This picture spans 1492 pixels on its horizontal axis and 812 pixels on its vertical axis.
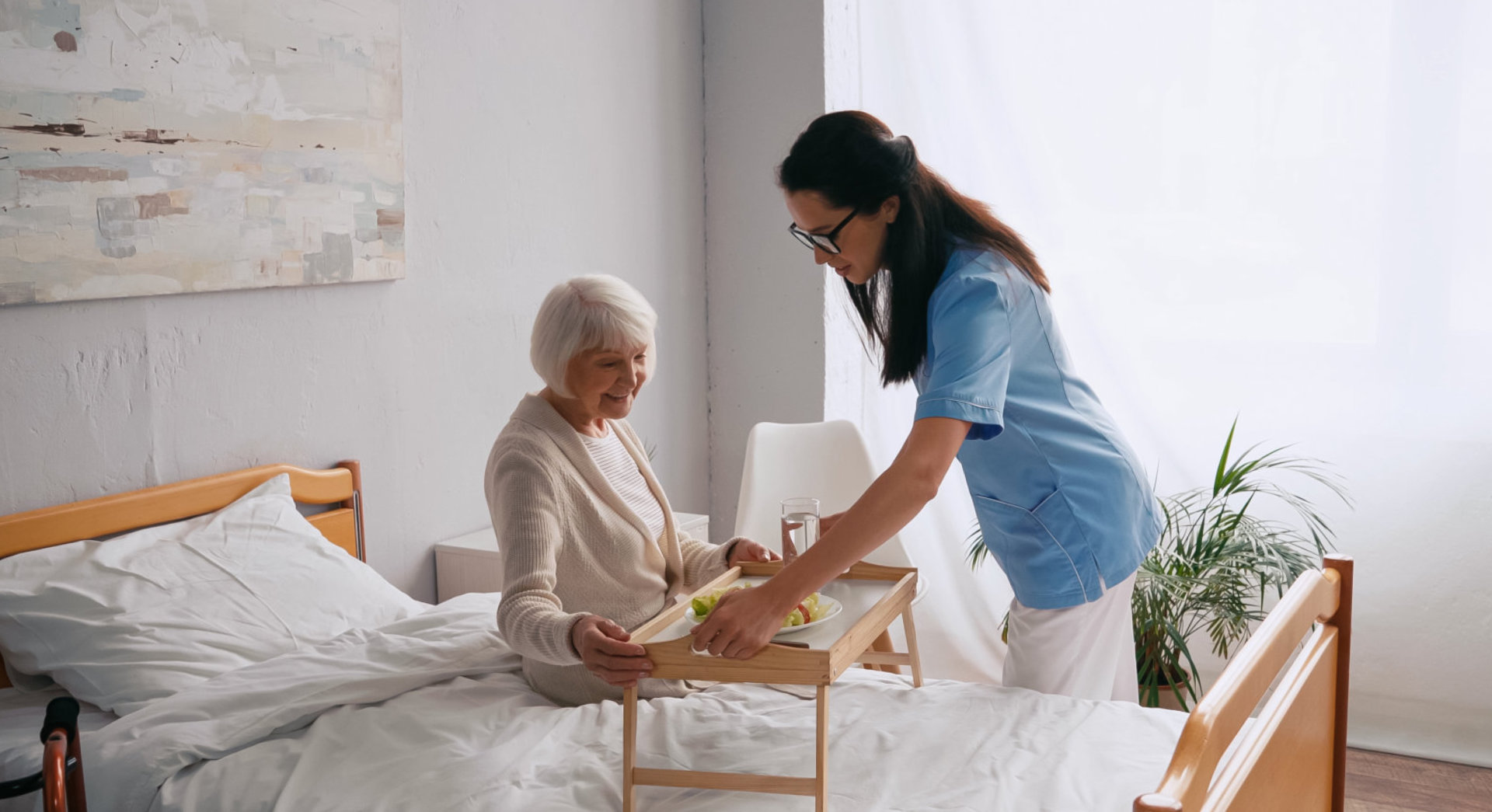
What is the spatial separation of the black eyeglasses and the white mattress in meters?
1.33

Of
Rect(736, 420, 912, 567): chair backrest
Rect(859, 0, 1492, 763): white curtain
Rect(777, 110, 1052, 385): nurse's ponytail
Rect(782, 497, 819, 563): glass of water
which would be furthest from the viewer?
Rect(859, 0, 1492, 763): white curtain

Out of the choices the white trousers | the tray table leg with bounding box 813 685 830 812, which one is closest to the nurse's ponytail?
the white trousers

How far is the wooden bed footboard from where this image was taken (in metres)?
1.16

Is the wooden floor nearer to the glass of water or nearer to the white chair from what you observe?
the white chair

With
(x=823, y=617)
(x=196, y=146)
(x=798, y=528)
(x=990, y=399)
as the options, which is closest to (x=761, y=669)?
(x=823, y=617)

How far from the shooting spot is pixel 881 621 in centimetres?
177

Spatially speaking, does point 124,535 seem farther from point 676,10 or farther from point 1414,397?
point 1414,397

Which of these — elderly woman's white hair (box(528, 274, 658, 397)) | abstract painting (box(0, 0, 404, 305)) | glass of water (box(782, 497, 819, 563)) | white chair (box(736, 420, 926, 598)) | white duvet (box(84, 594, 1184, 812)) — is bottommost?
white duvet (box(84, 594, 1184, 812))

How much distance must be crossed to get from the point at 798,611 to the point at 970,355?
17.6 inches

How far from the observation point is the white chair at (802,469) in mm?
3078

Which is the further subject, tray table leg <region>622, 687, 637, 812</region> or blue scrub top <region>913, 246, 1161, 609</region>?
blue scrub top <region>913, 246, 1161, 609</region>

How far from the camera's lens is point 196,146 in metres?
2.30

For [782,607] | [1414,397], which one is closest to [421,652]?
[782,607]

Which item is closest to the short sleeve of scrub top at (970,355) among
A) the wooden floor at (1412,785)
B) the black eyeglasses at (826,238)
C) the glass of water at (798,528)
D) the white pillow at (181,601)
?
the black eyeglasses at (826,238)
